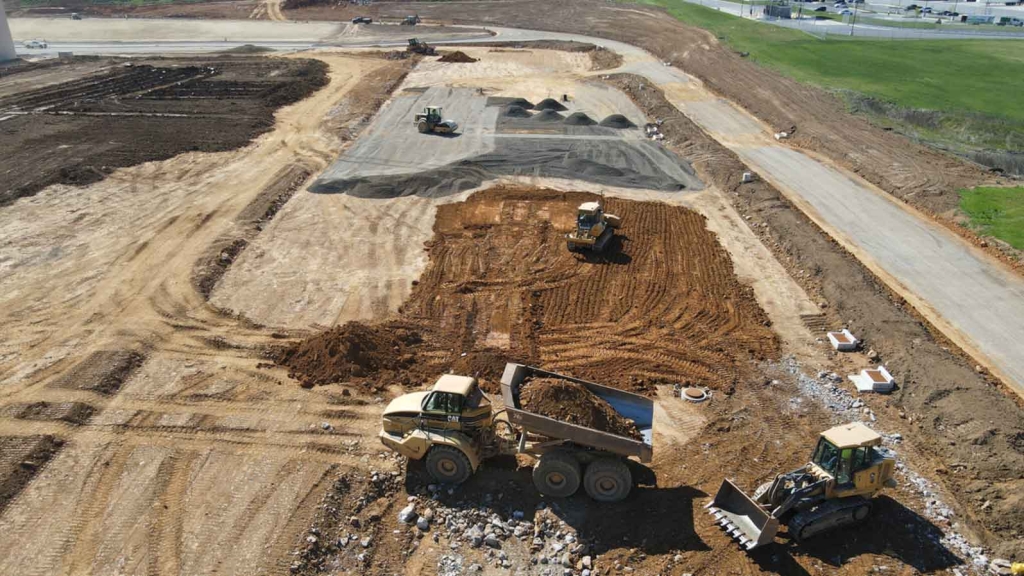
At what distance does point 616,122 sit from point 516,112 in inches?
241

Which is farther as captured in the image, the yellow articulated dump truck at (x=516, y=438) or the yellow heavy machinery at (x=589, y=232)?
the yellow heavy machinery at (x=589, y=232)

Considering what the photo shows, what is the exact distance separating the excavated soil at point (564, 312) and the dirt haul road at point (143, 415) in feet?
7.33

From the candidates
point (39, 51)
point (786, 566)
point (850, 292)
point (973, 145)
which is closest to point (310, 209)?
point (850, 292)

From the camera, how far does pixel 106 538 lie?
12023mm

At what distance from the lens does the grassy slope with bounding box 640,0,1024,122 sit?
1710 inches

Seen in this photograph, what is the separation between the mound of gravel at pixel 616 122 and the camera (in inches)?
1532

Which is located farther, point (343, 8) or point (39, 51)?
point (343, 8)

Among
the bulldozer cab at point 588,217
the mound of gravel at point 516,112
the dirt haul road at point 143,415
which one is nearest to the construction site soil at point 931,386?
the bulldozer cab at point 588,217

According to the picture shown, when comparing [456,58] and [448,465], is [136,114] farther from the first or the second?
[448,465]

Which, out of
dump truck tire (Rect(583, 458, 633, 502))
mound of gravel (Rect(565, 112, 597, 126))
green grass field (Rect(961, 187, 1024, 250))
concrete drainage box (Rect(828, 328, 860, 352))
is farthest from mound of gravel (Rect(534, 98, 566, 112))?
dump truck tire (Rect(583, 458, 633, 502))

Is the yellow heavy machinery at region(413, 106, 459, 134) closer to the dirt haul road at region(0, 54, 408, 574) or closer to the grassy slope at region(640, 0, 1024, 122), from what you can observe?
the dirt haul road at region(0, 54, 408, 574)

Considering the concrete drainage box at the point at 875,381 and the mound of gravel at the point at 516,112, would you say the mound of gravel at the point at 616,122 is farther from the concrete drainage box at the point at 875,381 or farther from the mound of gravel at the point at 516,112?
the concrete drainage box at the point at 875,381

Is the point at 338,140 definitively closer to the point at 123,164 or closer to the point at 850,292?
the point at 123,164

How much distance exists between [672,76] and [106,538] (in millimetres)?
48700
